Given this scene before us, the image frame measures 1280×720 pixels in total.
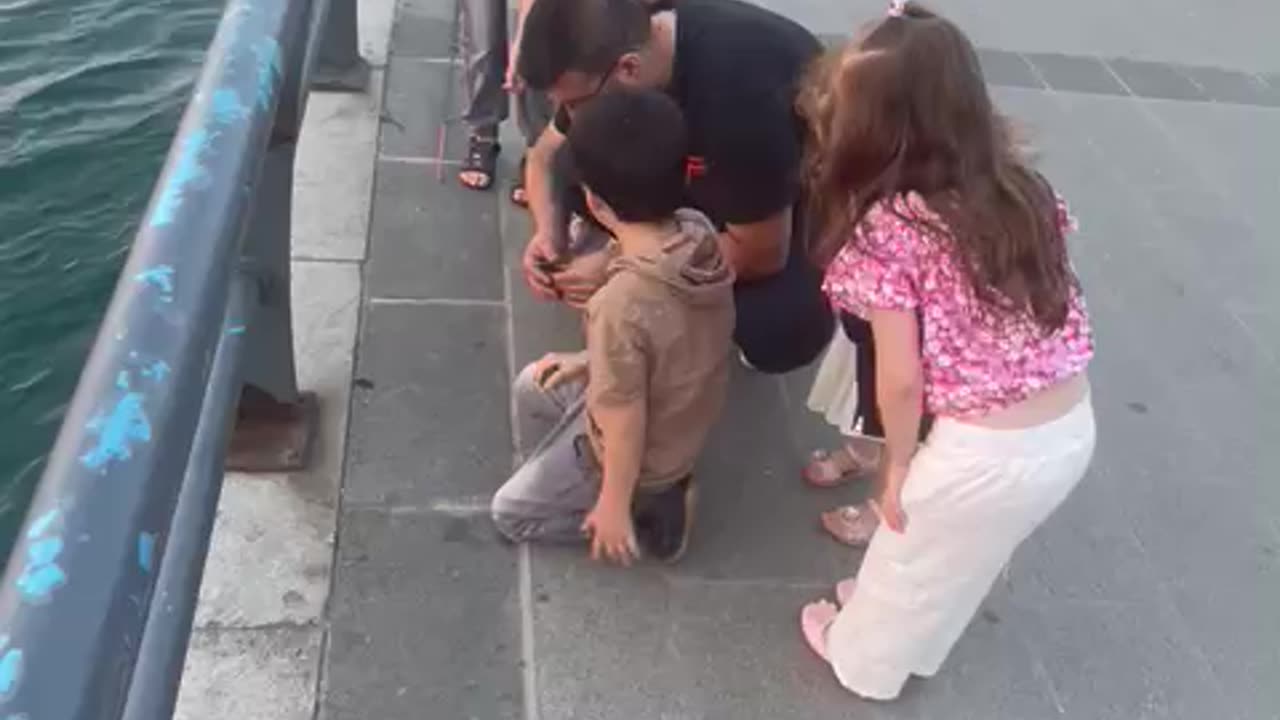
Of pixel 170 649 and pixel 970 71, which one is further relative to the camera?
pixel 970 71

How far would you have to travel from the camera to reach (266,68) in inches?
81.0

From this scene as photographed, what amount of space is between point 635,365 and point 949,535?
2.09 ft

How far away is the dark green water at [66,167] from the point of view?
12.6 feet

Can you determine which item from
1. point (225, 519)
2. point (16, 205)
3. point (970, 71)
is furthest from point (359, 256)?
point (970, 71)

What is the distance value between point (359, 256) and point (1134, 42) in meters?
3.74

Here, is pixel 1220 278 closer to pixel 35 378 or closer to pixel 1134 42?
pixel 1134 42

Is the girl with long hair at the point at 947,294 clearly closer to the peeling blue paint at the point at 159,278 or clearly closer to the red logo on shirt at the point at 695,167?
the red logo on shirt at the point at 695,167

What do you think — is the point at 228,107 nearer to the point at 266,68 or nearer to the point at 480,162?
the point at 266,68

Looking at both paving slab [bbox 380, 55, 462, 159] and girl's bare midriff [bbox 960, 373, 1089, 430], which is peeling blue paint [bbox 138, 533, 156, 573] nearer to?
girl's bare midriff [bbox 960, 373, 1089, 430]

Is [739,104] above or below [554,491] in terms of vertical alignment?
above

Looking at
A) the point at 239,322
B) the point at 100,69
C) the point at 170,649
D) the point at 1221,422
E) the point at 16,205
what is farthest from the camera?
the point at 100,69

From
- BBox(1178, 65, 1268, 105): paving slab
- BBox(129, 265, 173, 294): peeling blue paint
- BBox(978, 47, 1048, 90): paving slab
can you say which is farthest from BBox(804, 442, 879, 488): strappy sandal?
BBox(1178, 65, 1268, 105): paving slab

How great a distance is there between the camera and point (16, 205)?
14.8 ft

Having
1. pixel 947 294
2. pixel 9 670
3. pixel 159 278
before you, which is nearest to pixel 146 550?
pixel 9 670
